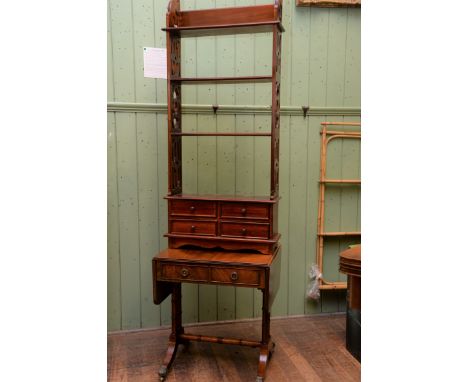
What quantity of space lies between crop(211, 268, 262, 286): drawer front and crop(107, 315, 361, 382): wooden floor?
2.01 ft

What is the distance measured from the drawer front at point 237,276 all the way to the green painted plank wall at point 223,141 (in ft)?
2.75

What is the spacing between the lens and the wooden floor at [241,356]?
8.01 feet

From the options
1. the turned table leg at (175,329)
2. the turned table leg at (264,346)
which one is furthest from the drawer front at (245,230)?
the turned table leg at (175,329)

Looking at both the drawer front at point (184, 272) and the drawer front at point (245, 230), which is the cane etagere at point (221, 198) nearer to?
the drawer front at point (245, 230)

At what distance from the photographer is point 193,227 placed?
8.08 feet

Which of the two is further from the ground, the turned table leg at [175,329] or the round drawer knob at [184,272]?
the round drawer knob at [184,272]

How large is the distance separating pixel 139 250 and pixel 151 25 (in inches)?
61.2

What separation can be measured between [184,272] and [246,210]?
19.2 inches

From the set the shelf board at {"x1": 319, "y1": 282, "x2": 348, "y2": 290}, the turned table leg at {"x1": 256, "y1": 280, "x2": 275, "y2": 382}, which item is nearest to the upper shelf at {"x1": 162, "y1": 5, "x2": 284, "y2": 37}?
the turned table leg at {"x1": 256, "y1": 280, "x2": 275, "y2": 382}

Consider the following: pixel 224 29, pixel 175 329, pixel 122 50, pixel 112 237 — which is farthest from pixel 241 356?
pixel 122 50

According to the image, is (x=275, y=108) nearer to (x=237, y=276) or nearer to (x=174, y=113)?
(x=174, y=113)

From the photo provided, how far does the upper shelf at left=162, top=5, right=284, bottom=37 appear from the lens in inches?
93.1

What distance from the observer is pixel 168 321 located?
3061mm
